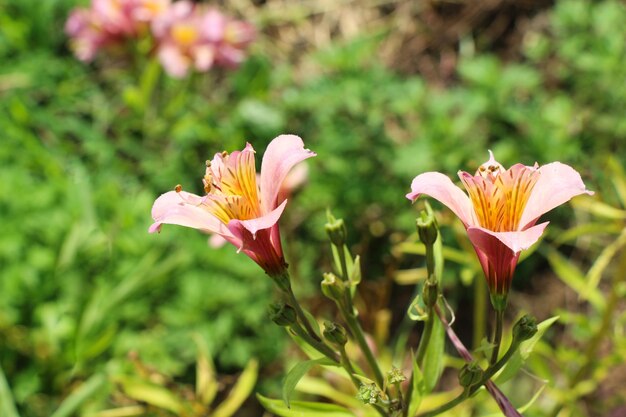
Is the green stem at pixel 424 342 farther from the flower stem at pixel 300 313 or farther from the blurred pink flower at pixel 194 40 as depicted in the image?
the blurred pink flower at pixel 194 40

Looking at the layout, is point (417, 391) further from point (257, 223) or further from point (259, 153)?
point (259, 153)

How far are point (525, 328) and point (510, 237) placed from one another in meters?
0.17

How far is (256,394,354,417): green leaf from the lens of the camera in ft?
3.96

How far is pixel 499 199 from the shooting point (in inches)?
39.9

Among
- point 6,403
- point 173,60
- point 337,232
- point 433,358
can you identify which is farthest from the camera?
point 173,60

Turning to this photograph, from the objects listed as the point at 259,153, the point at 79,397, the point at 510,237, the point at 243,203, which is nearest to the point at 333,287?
the point at 243,203

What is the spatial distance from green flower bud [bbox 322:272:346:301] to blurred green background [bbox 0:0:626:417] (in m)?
0.60

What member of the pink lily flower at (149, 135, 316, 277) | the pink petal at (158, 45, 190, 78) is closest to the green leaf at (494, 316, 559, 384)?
the pink lily flower at (149, 135, 316, 277)

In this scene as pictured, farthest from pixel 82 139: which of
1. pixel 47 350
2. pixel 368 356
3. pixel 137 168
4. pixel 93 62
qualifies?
pixel 368 356

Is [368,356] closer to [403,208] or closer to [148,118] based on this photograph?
[403,208]

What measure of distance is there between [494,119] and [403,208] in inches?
20.1

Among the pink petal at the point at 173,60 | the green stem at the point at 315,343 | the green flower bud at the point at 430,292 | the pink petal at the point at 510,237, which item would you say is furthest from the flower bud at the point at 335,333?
the pink petal at the point at 173,60

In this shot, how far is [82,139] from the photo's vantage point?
286 cm

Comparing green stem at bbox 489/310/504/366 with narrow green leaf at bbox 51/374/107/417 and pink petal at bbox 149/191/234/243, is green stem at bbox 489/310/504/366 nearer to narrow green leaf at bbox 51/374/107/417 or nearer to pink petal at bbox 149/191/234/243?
pink petal at bbox 149/191/234/243
